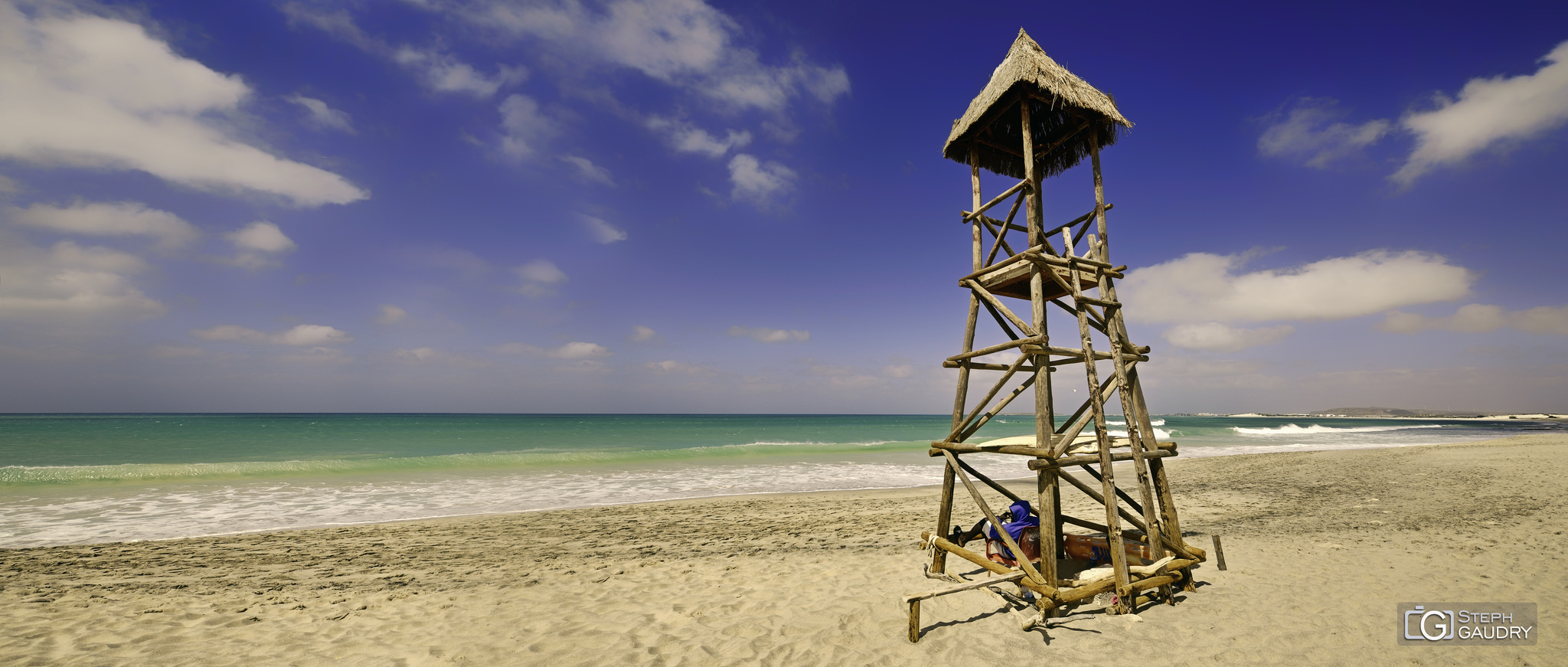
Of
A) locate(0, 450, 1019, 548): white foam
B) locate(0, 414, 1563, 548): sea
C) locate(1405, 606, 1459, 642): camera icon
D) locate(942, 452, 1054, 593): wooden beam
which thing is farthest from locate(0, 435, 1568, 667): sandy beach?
locate(0, 414, 1563, 548): sea

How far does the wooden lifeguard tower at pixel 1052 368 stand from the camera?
515cm

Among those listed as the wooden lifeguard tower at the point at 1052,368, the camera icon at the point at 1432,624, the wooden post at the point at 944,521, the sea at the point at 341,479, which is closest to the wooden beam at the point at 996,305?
the wooden lifeguard tower at the point at 1052,368

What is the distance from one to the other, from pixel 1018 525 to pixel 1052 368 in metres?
1.85

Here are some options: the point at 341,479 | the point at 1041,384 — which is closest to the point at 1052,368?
the point at 1041,384

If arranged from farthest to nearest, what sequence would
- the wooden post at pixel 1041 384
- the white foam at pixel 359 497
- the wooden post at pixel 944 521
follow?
the white foam at pixel 359 497
the wooden post at pixel 944 521
the wooden post at pixel 1041 384

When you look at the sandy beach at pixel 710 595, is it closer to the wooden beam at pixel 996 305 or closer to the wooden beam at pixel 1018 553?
the wooden beam at pixel 1018 553

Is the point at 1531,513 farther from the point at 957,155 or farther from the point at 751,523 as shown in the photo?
the point at 751,523

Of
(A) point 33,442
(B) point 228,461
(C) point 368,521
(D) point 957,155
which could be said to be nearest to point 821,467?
(C) point 368,521

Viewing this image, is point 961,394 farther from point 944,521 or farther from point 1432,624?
point 1432,624

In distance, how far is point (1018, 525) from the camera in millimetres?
6258

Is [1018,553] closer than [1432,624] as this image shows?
No

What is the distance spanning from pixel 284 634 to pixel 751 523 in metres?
6.85

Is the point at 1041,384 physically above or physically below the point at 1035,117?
below

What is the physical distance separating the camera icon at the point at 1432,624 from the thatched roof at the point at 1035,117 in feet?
18.4
